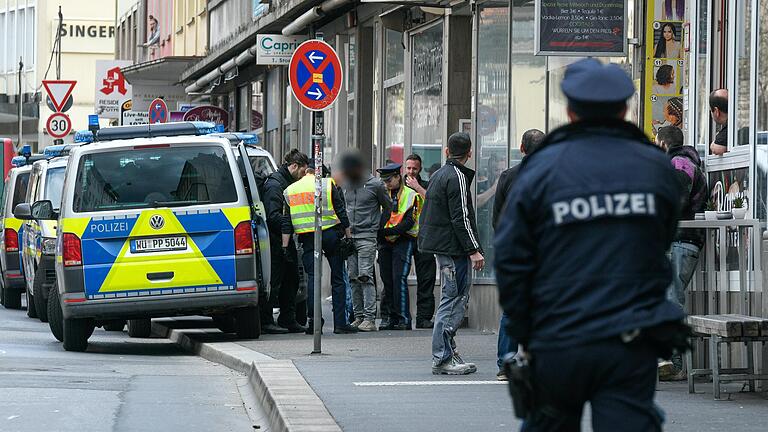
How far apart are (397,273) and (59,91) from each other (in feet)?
69.7

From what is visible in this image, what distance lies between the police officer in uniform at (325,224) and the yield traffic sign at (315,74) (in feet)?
6.84

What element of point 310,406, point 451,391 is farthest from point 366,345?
point 310,406

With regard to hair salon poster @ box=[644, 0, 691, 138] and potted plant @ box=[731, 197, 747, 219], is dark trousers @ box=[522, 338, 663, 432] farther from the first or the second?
hair salon poster @ box=[644, 0, 691, 138]

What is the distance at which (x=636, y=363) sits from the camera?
512 centimetres

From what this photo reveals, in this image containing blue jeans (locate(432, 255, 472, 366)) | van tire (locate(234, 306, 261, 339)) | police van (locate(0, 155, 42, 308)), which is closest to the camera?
blue jeans (locate(432, 255, 472, 366))

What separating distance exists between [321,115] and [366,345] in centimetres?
237

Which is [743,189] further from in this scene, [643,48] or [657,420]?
[657,420]

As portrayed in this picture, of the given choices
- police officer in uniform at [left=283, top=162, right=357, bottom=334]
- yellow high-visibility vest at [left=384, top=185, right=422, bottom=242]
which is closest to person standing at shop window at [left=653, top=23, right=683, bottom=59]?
police officer in uniform at [left=283, top=162, right=357, bottom=334]

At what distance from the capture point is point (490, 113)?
18969 millimetres

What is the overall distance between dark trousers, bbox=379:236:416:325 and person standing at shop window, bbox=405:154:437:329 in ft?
0.70

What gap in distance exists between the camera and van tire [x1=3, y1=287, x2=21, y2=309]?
25344mm

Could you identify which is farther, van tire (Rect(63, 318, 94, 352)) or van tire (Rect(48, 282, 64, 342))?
van tire (Rect(48, 282, 64, 342))

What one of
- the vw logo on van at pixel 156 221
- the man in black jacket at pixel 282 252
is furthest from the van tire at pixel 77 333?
the man in black jacket at pixel 282 252

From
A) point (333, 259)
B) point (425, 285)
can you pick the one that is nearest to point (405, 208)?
point (425, 285)
